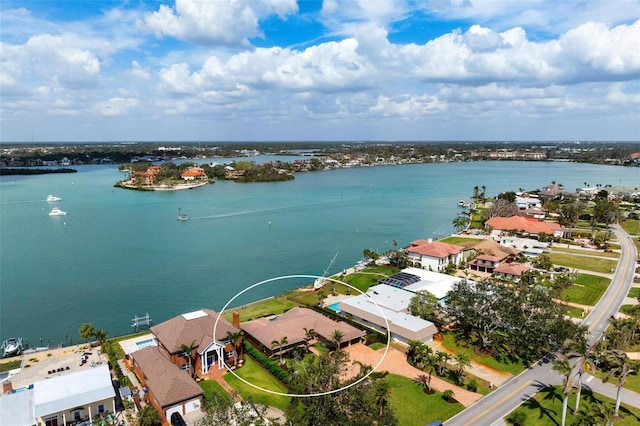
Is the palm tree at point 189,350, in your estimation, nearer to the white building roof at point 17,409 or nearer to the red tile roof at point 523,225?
the white building roof at point 17,409

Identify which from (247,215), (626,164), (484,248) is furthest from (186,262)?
(626,164)

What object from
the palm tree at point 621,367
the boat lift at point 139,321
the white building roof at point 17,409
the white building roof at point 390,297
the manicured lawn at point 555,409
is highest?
Result: the palm tree at point 621,367

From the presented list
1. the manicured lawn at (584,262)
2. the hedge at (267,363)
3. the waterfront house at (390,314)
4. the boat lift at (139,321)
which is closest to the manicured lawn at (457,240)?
the manicured lawn at (584,262)

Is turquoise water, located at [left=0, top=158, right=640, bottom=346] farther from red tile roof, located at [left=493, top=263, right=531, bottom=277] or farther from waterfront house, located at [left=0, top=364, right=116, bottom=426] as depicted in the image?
red tile roof, located at [left=493, top=263, right=531, bottom=277]

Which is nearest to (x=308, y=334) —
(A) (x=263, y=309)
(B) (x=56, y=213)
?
(A) (x=263, y=309)

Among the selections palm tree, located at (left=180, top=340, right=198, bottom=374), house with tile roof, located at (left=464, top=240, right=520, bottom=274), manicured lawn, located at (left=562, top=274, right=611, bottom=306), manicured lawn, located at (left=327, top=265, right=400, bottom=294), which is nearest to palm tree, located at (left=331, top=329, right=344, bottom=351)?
palm tree, located at (left=180, top=340, right=198, bottom=374)

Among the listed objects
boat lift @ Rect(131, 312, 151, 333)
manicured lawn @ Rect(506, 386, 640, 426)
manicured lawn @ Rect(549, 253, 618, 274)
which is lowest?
boat lift @ Rect(131, 312, 151, 333)
